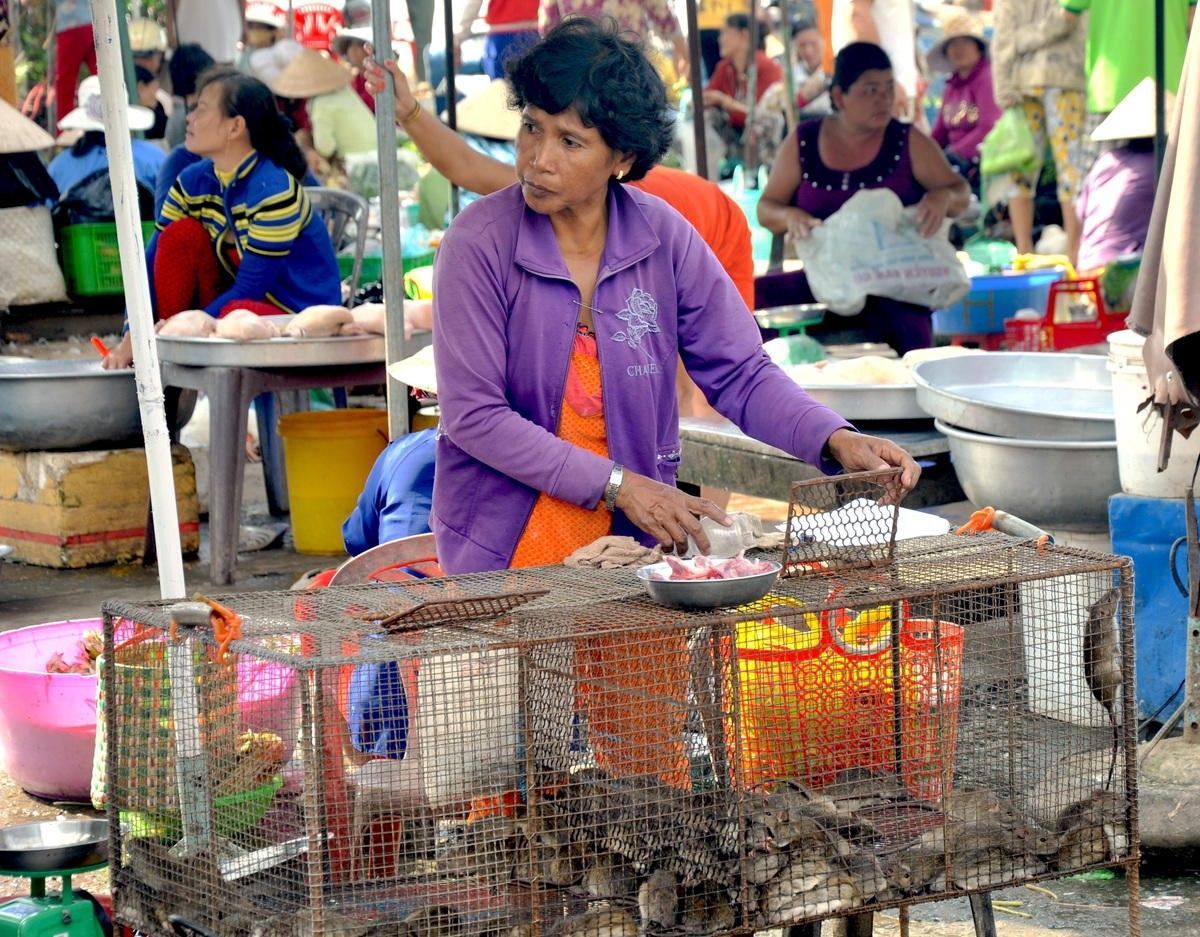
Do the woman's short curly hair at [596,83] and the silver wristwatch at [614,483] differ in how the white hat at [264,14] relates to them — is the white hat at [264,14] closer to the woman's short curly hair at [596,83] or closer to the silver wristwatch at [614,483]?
the woman's short curly hair at [596,83]

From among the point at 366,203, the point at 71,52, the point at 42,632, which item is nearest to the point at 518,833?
the point at 42,632

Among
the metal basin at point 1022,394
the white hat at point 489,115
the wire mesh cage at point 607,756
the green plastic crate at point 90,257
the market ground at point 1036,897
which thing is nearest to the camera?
the wire mesh cage at point 607,756

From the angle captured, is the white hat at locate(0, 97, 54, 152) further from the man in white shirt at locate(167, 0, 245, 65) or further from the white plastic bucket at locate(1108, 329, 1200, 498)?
the white plastic bucket at locate(1108, 329, 1200, 498)

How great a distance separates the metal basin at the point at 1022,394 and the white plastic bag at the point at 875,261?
160 centimetres

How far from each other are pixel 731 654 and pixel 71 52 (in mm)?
9678

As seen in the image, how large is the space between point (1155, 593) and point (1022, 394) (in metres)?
0.89

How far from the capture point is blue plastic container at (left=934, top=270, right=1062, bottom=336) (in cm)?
793

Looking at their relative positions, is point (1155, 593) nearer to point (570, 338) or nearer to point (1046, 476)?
point (1046, 476)

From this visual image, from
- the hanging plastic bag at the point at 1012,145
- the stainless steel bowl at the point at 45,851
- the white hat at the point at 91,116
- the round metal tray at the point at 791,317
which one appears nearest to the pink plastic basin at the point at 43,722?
the stainless steel bowl at the point at 45,851

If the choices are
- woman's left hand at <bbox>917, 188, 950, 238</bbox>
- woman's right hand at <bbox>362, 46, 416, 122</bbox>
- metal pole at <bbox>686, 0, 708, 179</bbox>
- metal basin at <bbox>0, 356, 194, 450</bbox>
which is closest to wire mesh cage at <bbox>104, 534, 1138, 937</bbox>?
woman's right hand at <bbox>362, 46, 416, 122</bbox>

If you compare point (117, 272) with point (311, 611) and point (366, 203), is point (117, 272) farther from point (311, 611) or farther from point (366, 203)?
point (311, 611)

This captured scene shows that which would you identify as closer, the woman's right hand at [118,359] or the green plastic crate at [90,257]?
the woman's right hand at [118,359]

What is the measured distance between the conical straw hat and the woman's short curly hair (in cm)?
789

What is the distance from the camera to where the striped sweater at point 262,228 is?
623cm
